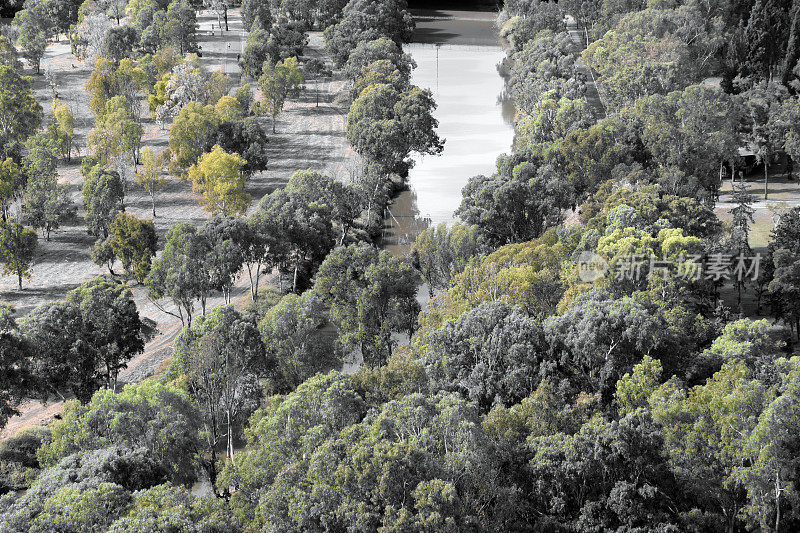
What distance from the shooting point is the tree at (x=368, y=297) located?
5438 cm

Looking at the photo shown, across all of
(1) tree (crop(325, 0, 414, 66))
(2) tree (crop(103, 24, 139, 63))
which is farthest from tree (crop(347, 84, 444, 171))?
(2) tree (crop(103, 24, 139, 63))

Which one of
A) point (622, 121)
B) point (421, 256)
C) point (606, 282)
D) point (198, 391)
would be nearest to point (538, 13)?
point (622, 121)

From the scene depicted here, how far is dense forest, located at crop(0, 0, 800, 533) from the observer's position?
3678 cm

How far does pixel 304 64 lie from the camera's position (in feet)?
393

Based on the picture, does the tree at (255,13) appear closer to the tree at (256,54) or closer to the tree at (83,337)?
the tree at (256,54)

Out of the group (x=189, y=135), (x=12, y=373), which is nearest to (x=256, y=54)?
(x=189, y=135)

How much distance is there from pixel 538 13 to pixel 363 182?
176ft

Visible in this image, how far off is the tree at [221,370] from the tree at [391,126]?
123 feet

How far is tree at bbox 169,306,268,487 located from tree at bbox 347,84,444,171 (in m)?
37.4

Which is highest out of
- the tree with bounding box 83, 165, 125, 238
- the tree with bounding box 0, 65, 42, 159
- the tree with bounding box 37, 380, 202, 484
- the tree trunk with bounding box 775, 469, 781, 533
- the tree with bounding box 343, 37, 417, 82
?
the tree with bounding box 343, 37, 417, 82

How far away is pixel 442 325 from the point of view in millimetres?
48750

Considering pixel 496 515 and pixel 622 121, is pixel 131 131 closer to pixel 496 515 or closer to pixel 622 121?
pixel 622 121

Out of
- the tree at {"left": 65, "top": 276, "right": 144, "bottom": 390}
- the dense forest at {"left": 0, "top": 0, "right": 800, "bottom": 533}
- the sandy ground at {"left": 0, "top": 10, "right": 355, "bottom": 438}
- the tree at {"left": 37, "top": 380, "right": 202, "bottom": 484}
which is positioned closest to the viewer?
the dense forest at {"left": 0, "top": 0, "right": 800, "bottom": 533}

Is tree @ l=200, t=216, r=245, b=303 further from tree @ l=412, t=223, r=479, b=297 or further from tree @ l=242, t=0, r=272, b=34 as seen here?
tree @ l=242, t=0, r=272, b=34
